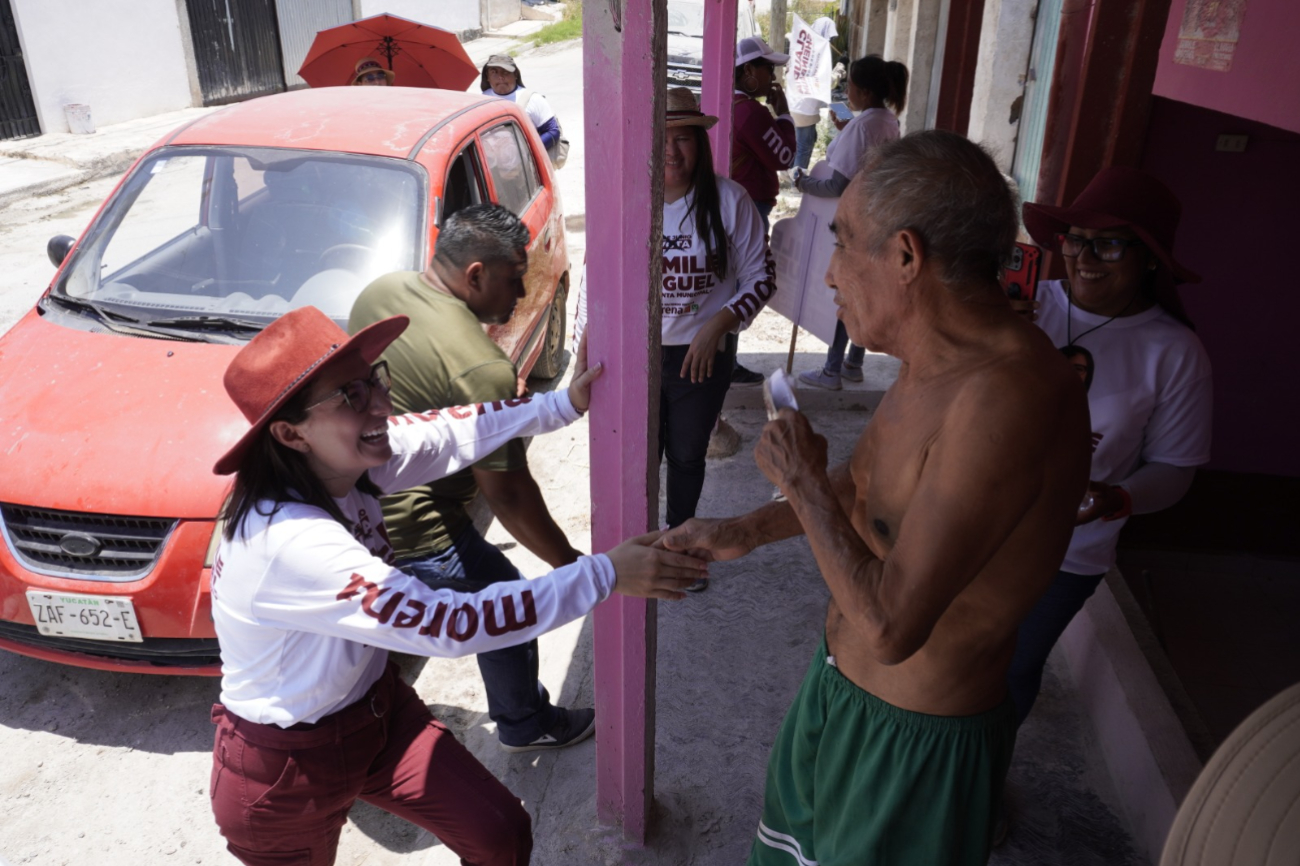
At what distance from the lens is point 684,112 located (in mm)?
3715

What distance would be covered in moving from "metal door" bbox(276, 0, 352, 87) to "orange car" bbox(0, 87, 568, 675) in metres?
14.6

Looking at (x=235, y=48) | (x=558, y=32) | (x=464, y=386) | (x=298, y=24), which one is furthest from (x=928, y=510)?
(x=558, y=32)

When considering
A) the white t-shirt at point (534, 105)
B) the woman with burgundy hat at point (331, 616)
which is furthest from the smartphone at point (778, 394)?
the white t-shirt at point (534, 105)

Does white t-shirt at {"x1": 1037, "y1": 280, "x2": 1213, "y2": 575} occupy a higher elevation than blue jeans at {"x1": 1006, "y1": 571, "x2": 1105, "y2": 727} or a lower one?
higher

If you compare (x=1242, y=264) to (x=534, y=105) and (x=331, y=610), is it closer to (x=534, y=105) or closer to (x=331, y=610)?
(x=331, y=610)

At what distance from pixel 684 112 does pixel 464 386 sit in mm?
1591

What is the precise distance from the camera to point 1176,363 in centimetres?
241

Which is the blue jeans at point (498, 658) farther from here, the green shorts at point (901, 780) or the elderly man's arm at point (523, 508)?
the green shorts at point (901, 780)

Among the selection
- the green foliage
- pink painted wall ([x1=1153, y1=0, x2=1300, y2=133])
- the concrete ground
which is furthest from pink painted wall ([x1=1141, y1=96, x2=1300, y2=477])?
the green foliage

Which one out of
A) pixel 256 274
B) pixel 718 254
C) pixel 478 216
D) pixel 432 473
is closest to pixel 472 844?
pixel 432 473

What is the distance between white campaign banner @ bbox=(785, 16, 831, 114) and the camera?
9.09m

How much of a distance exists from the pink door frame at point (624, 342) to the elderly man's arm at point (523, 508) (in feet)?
1.65

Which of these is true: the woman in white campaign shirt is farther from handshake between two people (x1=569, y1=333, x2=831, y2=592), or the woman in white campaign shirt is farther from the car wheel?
the car wheel

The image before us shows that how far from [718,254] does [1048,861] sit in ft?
7.74
